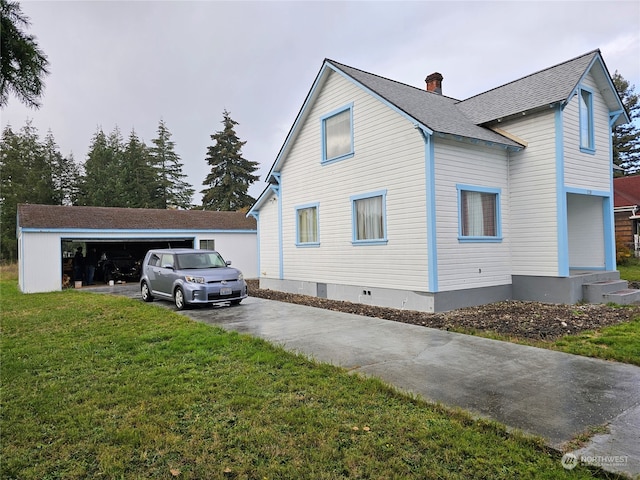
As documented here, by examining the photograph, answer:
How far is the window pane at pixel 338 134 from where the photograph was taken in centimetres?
1234

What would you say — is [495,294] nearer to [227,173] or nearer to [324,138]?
[324,138]

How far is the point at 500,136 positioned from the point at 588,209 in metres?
4.22

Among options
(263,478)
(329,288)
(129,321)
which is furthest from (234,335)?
(329,288)

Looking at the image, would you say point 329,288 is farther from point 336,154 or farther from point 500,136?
point 500,136

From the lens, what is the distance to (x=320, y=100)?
13.3m

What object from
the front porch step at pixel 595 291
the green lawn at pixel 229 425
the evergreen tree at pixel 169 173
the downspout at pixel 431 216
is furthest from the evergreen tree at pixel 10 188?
the front porch step at pixel 595 291

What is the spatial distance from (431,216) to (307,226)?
556 cm

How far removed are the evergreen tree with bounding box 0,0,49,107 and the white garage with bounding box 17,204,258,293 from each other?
1709 cm

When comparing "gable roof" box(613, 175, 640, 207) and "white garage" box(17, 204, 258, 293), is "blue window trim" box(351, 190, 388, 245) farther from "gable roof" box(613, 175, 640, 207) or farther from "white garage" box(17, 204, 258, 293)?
Answer: "gable roof" box(613, 175, 640, 207)

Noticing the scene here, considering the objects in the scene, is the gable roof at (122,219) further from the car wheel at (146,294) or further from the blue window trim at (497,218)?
the blue window trim at (497,218)

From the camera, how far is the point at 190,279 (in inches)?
416

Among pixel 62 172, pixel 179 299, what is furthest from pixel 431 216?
pixel 62 172

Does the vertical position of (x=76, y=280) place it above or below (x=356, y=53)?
below

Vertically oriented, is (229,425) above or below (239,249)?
below
